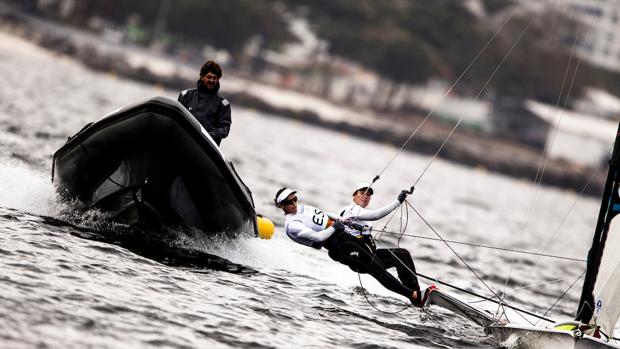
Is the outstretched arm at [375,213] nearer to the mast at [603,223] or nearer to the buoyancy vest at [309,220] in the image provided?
the buoyancy vest at [309,220]

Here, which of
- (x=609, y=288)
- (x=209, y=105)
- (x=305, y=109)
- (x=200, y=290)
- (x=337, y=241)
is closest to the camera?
(x=609, y=288)

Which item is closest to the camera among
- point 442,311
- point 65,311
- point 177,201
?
point 65,311

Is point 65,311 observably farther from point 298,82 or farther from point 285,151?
point 298,82

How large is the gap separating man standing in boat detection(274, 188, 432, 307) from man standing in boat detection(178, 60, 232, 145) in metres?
1.20

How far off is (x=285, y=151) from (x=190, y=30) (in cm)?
3872

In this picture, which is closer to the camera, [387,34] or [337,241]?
[337,241]

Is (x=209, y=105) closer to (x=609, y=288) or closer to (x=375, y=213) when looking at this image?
(x=375, y=213)

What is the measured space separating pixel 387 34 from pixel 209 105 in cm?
7566

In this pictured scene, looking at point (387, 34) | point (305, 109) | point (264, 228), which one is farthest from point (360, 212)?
point (387, 34)

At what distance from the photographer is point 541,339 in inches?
341

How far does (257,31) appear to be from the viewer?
78.6 meters

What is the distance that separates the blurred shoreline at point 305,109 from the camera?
225 feet

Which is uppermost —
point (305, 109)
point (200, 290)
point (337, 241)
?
point (305, 109)

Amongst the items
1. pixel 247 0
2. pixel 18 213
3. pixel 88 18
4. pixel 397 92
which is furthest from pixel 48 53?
pixel 18 213
